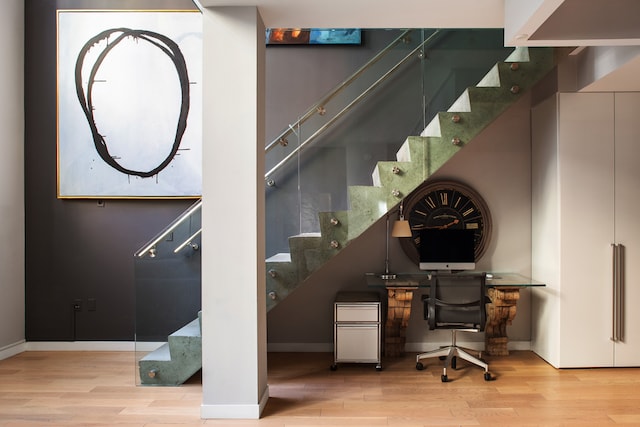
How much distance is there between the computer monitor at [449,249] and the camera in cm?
542

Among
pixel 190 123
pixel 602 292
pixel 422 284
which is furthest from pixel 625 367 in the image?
pixel 190 123

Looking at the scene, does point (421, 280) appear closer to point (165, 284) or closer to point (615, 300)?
point (615, 300)

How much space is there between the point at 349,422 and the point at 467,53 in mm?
3148

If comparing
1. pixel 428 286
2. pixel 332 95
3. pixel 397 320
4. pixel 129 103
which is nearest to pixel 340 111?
pixel 332 95

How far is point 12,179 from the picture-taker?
577 cm

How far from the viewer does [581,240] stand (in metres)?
4.99

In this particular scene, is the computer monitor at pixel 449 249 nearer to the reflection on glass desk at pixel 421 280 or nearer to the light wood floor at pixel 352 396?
the reflection on glass desk at pixel 421 280

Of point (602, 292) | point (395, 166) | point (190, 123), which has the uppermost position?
point (190, 123)

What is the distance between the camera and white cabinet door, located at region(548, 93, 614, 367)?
16.4 ft

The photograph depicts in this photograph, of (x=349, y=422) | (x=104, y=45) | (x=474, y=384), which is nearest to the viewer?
(x=349, y=422)

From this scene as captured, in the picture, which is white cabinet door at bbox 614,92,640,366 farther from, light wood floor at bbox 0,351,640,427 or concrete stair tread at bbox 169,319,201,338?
concrete stair tread at bbox 169,319,201,338

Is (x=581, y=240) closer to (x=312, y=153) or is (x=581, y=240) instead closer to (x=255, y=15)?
(x=312, y=153)

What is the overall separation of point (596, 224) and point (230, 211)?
3338mm

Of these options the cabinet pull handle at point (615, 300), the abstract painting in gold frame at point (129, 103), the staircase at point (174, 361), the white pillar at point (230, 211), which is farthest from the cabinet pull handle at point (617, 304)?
the abstract painting in gold frame at point (129, 103)
